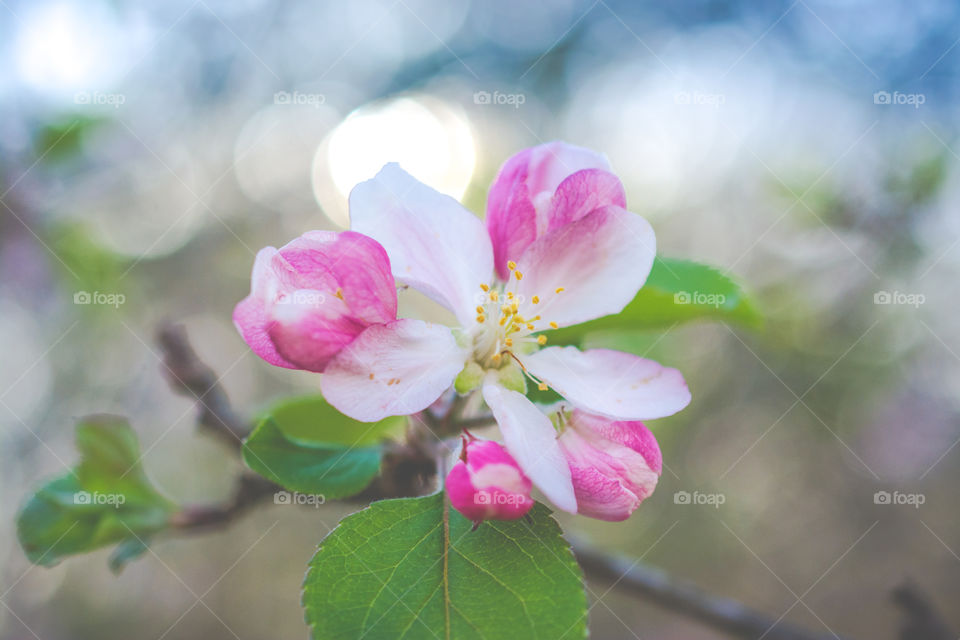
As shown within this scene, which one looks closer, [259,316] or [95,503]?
[259,316]

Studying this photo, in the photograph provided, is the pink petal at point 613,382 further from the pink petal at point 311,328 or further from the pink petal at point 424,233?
the pink petal at point 311,328

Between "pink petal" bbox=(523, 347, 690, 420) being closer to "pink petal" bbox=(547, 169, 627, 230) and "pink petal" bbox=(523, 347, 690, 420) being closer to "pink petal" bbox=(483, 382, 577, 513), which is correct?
"pink petal" bbox=(483, 382, 577, 513)

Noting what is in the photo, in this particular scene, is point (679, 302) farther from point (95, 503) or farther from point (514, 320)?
point (95, 503)

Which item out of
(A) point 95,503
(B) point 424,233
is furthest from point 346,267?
(A) point 95,503

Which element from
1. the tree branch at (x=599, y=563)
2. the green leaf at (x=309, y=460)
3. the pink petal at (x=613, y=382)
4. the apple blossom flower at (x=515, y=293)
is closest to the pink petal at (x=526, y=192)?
the apple blossom flower at (x=515, y=293)

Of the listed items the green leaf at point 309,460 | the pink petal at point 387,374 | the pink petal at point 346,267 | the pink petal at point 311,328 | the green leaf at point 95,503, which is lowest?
the green leaf at point 95,503

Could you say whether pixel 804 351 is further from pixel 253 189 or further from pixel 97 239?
pixel 253 189
